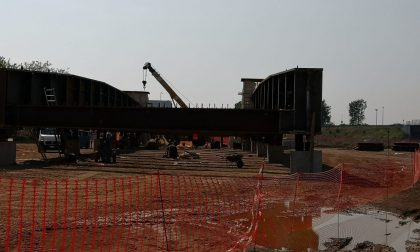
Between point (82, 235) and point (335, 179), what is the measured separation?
15.3 m

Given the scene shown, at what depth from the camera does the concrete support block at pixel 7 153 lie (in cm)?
2600

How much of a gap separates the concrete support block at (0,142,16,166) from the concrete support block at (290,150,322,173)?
15.1 metres

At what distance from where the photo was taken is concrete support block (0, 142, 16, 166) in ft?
85.3

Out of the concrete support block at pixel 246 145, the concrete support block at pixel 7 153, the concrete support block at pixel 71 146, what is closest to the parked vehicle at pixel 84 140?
the concrete support block at pixel 71 146

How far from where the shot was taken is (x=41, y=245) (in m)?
8.44

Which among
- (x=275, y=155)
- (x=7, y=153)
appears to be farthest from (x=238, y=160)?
(x=7, y=153)

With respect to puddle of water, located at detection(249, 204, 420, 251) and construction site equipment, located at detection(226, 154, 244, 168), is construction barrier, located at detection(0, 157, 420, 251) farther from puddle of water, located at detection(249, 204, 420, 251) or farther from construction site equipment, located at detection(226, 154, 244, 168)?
construction site equipment, located at detection(226, 154, 244, 168)

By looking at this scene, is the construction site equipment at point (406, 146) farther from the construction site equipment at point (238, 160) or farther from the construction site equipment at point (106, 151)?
the construction site equipment at point (106, 151)

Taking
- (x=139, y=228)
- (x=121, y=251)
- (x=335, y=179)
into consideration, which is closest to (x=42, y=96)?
(x=335, y=179)

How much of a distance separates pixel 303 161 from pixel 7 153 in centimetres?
1584

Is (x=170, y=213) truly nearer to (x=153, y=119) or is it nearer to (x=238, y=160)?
(x=153, y=119)

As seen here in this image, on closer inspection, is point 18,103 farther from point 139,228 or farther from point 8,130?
point 139,228

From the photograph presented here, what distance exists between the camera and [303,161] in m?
23.4

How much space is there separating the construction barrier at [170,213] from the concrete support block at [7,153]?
7.88 m
